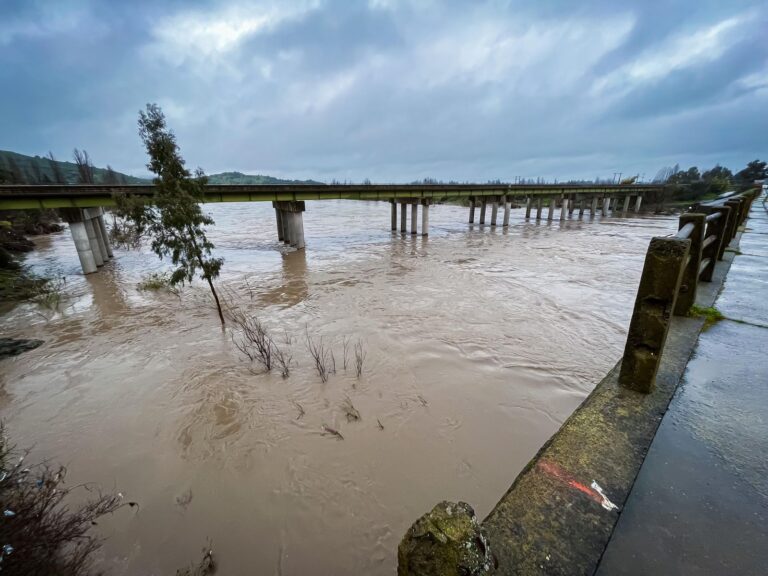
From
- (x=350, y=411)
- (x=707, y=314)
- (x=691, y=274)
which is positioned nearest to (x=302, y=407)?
(x=350, y=411)

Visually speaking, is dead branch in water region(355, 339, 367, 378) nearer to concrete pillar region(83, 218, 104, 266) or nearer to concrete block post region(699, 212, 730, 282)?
concrete block post region(699, 212, 730, 282)

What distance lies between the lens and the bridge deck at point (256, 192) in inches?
528

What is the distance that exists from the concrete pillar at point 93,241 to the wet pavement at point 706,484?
69.4 feet

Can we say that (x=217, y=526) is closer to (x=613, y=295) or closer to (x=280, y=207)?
→ (x=613, y=295)

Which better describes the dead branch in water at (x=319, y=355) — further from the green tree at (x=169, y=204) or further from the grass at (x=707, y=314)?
the grass at (x=707, y=314)

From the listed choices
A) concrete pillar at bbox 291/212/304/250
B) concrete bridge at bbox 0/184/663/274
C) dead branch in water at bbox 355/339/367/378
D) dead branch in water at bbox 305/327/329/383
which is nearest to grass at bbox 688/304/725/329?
dead branch in water at bbox 355/339/367/378

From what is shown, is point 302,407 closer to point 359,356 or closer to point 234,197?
point 359,356

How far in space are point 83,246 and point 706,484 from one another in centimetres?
2178

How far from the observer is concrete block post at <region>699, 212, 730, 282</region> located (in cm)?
454

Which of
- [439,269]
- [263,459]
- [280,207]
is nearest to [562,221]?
[439,269]

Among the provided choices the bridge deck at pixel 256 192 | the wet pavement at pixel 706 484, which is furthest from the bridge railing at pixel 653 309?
the bridge deck at pixel 256 192

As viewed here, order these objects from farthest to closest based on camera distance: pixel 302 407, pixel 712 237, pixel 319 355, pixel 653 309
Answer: pixel 319 355, pixel 302 407, pixel 712 237, pixel 653 309

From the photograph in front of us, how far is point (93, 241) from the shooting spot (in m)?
16.2

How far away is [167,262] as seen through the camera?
18.2 m
